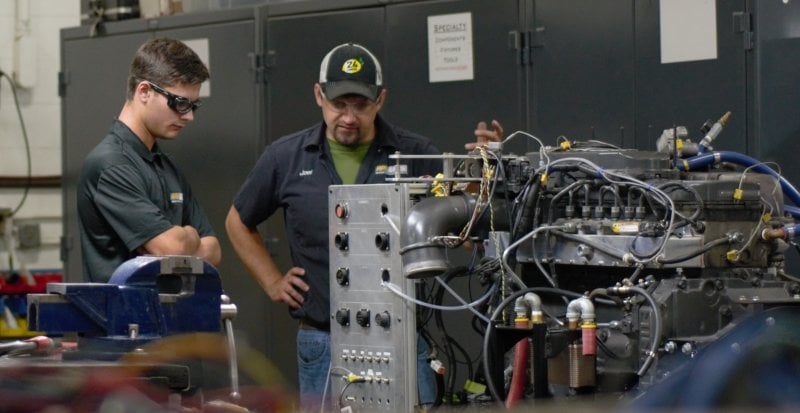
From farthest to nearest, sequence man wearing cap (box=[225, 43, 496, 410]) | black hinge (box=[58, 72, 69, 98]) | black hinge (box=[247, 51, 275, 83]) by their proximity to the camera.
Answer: black hinge (box=[58, 72, 69, 98]) → black hinge (box=[247, 51, 275, 83]) → man wearing cap (box=[225, 43, 496, 410])

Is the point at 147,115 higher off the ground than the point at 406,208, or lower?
higher

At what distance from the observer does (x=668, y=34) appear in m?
4.61

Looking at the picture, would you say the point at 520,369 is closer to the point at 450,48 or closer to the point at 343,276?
the point at 343,276

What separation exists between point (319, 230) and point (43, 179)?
3.72 m

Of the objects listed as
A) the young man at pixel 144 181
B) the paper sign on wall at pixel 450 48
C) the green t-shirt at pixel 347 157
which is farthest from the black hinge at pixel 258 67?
the young man at pixel 144 181

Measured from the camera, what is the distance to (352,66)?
161 inches

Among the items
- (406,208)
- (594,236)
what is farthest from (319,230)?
(594,236)

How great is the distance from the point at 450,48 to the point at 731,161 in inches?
69.1

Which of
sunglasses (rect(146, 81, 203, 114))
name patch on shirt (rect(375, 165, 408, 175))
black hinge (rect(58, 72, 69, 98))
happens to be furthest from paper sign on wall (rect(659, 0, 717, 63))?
black hinge (rect(58, 72, 69, 98))

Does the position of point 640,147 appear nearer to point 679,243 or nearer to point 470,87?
point 470,87

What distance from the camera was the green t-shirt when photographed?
4156 mm

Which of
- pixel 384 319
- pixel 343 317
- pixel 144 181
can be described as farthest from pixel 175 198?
pixel 384 319

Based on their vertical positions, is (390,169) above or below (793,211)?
above

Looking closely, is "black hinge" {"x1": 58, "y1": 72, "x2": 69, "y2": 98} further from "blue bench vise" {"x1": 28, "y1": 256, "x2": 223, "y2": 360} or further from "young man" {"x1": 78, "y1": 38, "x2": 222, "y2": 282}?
"blue bench vise" {"x1": 28, "y1": 256, "x2": 223, "y2": 360}
